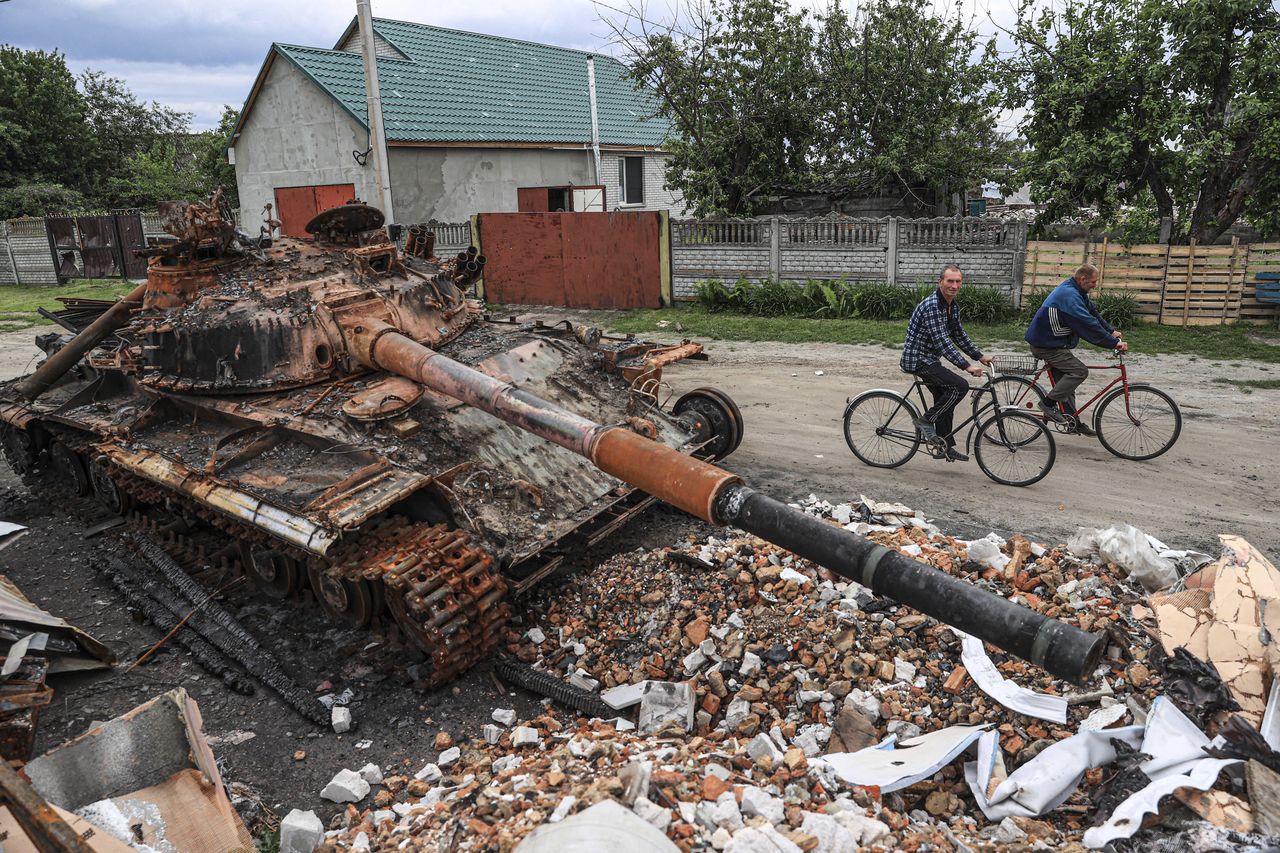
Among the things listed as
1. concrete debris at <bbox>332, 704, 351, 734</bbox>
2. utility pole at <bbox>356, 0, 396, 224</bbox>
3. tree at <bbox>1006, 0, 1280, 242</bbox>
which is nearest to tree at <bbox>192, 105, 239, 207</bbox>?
utility pole at <bbox>356, 0, 396, 224</bbox>

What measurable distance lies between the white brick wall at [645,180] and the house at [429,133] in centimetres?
10

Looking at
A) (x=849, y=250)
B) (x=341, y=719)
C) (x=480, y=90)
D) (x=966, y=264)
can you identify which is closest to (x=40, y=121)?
(x=480, y=90)

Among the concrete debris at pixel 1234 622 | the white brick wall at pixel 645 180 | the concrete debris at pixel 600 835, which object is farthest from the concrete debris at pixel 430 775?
the white brick wall at pixel 645 180

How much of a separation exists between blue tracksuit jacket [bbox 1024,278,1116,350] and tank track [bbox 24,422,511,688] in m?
6.01

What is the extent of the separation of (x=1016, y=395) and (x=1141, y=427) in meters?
1.26

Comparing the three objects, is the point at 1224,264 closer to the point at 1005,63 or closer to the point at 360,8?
the point at 1005,63

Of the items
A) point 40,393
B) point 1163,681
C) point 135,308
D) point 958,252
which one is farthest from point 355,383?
point 958,252

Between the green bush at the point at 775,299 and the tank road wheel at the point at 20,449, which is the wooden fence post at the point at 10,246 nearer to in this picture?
the tank road wheel at the point at 20,449

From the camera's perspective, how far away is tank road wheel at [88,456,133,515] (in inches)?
326

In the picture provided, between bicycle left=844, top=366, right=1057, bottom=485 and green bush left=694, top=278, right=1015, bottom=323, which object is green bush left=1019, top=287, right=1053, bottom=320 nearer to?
green bush left=694, top=278, right=1015, bottom=323

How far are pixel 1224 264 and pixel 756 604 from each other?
12.6m

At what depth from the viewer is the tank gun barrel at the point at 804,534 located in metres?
3.45

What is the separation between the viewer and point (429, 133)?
21.8 m

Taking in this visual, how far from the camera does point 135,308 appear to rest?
8.85 meters
